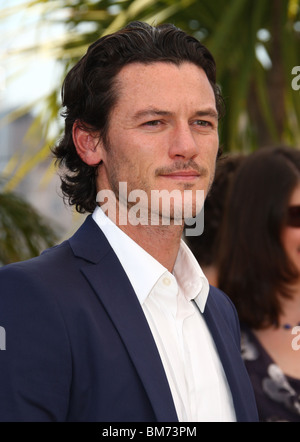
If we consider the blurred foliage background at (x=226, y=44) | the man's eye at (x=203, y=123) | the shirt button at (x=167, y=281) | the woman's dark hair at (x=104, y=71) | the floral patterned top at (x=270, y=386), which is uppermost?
the blurred foliage background at (x=226, y=44)

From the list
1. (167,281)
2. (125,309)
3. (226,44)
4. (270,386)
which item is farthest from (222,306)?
(226,44)

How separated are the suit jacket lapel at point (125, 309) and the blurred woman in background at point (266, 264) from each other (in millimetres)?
1063

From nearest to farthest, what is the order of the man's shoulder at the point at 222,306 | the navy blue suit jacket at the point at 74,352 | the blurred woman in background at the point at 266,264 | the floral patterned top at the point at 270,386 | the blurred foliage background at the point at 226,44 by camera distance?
the navy blue suit jacket at the point at 74,352 < the man's shoulder at the point at 222,306 < the floral patterned top at the point at 270,386 < the blurred woman in background at the point at 266,264 < the blurred foliage background at the point at 226,44

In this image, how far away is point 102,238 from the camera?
129 cm

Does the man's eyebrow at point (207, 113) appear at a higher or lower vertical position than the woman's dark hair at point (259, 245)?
higher

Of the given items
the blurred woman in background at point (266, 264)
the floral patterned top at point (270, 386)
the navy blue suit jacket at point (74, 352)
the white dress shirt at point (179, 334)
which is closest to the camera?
the navy blue suit jacket at point (74, 352)

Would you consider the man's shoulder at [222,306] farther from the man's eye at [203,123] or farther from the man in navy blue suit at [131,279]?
the man's eye at [203,123]

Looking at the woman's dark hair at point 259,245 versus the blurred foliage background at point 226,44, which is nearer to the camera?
the woman's dark hair at point 259,245

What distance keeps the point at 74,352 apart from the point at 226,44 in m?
3.28

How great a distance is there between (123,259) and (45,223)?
2.12 meters

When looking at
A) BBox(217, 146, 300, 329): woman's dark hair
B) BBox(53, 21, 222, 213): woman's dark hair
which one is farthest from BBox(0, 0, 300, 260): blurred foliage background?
BBox(53, 21, 222, 213): woman's dark hair

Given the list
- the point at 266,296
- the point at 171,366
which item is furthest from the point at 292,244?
the point at 171,366

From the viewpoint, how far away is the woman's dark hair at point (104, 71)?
1.37m

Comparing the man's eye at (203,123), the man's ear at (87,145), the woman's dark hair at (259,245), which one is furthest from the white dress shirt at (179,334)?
the woman's dark hair at (259,245)
